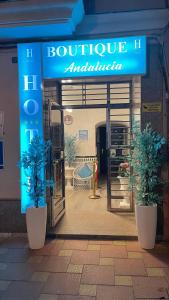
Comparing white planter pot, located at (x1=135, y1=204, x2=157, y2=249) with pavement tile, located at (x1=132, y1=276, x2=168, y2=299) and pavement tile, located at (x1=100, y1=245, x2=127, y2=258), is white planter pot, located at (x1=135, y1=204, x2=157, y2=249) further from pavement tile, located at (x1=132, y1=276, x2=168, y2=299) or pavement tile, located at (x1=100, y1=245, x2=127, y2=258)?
pavement tile, located at (x1=132, y1=276, x2=168, y2=299)

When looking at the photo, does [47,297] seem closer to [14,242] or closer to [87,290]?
[87,290]

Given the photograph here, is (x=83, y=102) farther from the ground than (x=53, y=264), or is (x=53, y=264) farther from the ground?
(x=83, y=102)

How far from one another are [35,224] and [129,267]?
4.29 feet

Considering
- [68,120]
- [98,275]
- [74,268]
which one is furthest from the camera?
[68,120]

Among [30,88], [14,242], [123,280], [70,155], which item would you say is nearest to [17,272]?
[14,242]

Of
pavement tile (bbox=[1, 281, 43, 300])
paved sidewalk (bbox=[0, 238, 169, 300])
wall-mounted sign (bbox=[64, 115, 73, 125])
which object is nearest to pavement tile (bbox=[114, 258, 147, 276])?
paved sidewalk (bbox=[0, 238, 169, 300])

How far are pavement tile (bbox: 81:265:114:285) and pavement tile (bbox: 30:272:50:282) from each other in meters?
0.39

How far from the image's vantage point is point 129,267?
Answer: 309 cm

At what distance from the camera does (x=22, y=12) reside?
355 cm

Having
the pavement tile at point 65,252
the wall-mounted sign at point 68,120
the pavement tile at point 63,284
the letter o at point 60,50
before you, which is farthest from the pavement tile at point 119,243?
the wall-mounted sign at point 68,120

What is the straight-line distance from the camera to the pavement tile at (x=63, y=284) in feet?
8.61

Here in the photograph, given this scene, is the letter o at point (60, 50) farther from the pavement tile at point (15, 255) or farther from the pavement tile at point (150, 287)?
the pavement tile at point (150, 287)

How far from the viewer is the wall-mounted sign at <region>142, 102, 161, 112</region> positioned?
153 inches

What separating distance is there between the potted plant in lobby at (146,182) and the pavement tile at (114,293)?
1.01 m
